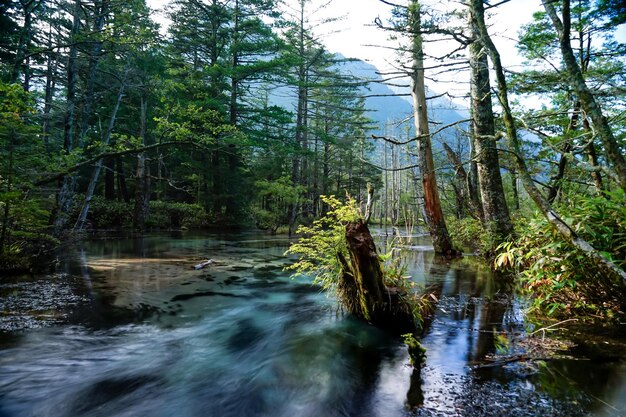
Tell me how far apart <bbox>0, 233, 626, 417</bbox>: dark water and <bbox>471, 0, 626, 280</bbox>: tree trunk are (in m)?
0.89

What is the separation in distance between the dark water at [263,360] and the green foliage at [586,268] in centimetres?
60

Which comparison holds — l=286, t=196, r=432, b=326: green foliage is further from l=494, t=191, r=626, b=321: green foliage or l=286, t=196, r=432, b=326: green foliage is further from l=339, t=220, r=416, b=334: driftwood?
l=494, t=191, r=626, b=321: green foliage

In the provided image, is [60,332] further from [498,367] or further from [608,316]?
[608,316]

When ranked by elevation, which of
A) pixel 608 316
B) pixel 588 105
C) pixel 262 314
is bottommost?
pixel 262 314

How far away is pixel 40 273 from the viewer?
25.1ft

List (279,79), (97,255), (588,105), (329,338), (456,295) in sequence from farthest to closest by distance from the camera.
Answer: (279,79) < (97,255) < (456,295) < (329,338) < (588,105)

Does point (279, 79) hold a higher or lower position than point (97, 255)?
higher

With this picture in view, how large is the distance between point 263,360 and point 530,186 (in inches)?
156

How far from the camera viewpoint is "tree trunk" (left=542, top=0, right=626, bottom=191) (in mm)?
3756

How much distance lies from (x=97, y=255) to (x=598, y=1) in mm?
15330

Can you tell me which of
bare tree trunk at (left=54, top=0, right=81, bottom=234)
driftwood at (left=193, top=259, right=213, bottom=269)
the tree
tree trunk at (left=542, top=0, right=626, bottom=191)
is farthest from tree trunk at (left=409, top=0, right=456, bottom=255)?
bare tree trunk at (left=54, top=0, right=81, bottom=234)

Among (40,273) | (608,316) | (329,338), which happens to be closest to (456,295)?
(608,316)

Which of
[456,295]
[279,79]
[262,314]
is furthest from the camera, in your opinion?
[279,79]

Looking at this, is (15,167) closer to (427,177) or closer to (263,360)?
(263,360)
